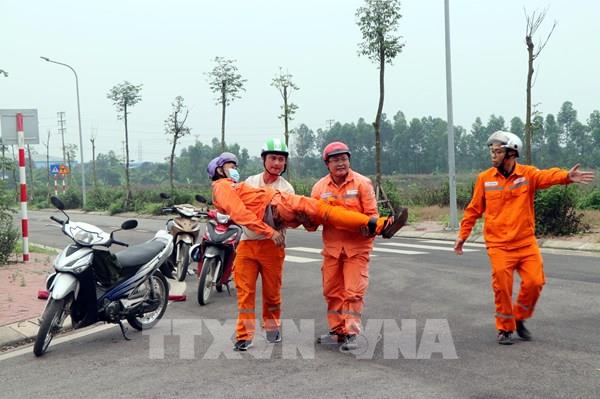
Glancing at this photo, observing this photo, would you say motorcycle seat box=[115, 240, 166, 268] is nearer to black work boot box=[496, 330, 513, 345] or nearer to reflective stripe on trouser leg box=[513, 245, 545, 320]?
black work boot box=[496, 330, 513, 345]

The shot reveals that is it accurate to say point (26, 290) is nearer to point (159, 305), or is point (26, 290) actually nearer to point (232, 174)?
point (159, 305)

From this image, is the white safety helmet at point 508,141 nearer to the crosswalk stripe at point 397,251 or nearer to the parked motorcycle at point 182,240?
the parked motorcycle at point 182,240

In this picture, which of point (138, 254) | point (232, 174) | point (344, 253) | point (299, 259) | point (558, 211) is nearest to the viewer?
point (344, 253)

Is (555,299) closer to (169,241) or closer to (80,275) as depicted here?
(169,241)

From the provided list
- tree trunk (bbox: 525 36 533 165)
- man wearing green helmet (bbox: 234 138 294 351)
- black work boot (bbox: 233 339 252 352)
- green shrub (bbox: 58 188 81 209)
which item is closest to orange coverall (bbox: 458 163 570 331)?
man wearing green helmet (bbox: 234 138 294 351)

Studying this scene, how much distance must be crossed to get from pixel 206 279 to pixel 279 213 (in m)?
2.87

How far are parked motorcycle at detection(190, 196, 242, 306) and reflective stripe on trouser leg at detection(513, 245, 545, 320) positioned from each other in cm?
364

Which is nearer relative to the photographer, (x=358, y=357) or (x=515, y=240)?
(x=358, y=357)

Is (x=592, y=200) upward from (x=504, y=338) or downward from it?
upward

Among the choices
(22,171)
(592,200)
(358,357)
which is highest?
(22,171)

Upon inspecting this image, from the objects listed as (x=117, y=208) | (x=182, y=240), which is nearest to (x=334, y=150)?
(x=182, y=240)

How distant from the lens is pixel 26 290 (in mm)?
8562

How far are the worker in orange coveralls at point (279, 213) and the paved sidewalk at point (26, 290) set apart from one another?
2.44 metres

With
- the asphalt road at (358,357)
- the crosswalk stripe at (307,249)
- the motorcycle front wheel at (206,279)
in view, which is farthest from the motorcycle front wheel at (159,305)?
the crosswalk stripe at (307,249)
